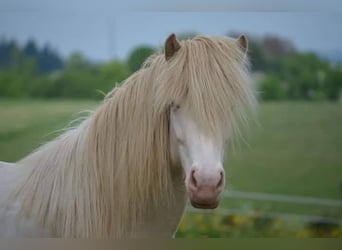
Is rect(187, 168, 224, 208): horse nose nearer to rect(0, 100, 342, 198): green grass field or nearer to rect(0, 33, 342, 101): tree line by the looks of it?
rect(0, 33, 342, 101): tree line

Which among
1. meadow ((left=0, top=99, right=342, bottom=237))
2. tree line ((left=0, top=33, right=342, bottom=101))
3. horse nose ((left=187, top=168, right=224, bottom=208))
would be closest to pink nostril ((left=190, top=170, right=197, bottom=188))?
horse nose ((left=187, top=168, right=224, bottom=208))

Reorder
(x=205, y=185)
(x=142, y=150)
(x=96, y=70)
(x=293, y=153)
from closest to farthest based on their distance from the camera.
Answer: (x=205, y=185) < (x=142, y=150) < (x=96, y=70) < (x=293, y=153)

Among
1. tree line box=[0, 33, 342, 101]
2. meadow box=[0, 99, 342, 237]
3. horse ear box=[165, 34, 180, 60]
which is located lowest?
meadow box=[0, 99, 342, 237]

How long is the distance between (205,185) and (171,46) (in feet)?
0.97

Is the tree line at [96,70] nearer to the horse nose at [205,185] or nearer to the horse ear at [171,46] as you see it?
the horse ear at [171,46]

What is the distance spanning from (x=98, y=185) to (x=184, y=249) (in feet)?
1.98

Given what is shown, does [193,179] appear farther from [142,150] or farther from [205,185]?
[142,150]

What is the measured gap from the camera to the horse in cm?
117

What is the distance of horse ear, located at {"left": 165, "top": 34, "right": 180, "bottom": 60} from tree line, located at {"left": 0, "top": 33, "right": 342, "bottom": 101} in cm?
88

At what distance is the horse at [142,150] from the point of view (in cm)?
117

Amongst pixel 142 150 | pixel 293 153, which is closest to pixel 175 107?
pixel 142 150

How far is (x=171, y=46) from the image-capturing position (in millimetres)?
1185

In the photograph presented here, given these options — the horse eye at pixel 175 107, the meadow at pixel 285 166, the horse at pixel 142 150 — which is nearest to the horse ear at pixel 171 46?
the horse at pixel 142 150

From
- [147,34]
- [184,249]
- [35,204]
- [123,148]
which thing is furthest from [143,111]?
[147,34]
